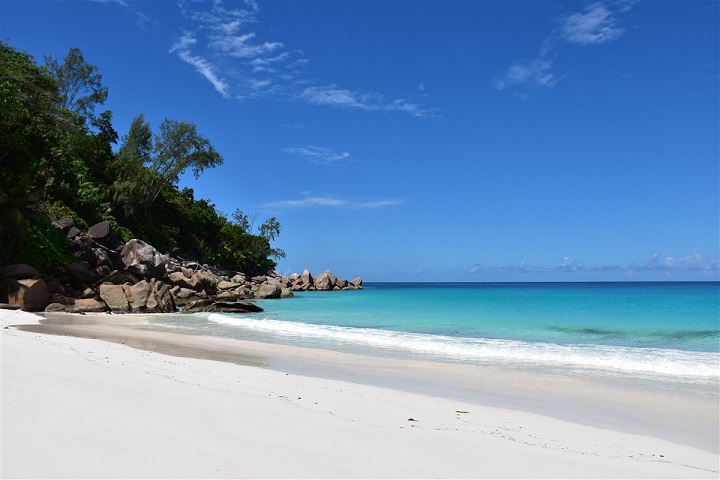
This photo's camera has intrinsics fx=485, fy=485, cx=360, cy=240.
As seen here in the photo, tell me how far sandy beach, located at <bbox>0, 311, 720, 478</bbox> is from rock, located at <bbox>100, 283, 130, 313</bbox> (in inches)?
666

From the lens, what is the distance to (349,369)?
1046 centimetres

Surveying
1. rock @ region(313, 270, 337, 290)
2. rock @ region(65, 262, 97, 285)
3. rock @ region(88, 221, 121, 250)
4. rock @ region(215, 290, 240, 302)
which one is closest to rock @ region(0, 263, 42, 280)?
rock @ region(65, 262, 97, 285)

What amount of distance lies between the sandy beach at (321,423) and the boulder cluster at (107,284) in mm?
14570

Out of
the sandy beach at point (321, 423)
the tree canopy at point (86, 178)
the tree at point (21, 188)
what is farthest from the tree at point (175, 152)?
the sandy beach at point (321, 423)

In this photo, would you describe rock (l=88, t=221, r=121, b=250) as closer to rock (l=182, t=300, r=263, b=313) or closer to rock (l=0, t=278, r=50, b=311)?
rock (l=182, t=300, r=263, b=313)

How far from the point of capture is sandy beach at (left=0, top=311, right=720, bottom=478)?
373 centimetres

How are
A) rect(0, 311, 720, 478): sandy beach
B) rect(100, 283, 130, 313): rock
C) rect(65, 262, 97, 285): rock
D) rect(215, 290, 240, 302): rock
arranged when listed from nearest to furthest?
rect(0, 311, 720, 478): sandy beach → rect(100, 283, 130, 313): rock → rect(65, 262, 97, 285): rock → rect(215, 290, 240, 302): rock

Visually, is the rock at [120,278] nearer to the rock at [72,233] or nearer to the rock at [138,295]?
the rock at [138,295]

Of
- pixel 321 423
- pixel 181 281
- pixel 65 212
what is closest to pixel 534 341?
pixel 321 423

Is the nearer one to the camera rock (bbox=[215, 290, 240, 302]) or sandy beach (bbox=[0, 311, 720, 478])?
sandy beach (bbox=[0, 311, 720, 478])

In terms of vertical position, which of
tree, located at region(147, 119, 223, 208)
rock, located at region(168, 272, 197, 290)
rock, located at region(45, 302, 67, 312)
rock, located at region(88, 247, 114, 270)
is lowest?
rock, located at region(45, 302, 67, 312)

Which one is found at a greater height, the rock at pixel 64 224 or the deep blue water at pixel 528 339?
the rock at pixel 64 224

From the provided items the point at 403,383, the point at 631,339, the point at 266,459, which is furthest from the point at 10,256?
the point at 631,339

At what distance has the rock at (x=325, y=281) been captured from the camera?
7362cm
